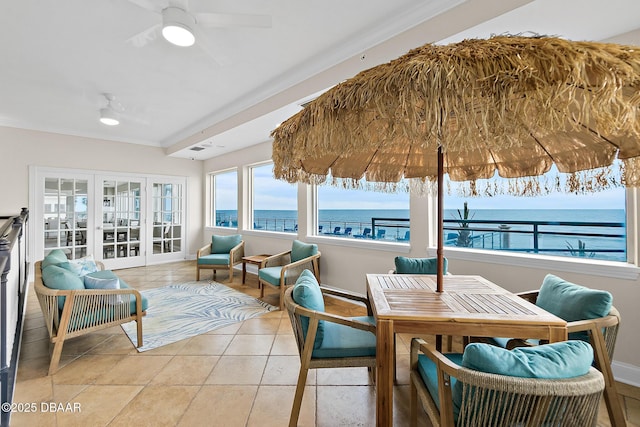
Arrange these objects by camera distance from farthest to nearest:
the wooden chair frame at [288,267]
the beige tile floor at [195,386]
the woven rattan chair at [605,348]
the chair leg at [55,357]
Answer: the wooden chair frame at [288,267] < the chair leg at [55,357] < the beige tile floor at [195,386] < the woven rattan chair at [605,348]

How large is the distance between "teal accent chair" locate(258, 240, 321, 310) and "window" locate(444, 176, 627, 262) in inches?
67.6

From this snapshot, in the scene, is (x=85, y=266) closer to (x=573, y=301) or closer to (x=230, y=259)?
(x=230, y=259)

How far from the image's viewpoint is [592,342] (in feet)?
4.66

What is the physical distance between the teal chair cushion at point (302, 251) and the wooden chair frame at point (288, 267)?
0.27 feet

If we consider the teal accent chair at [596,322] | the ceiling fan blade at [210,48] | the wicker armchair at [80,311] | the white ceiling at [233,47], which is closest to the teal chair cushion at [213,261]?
the white ceiling at [233,47]

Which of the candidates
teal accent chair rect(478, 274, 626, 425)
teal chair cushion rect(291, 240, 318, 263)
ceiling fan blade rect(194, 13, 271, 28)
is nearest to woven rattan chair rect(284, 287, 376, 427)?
teal accent chair rect(478, 274, 626, 425)

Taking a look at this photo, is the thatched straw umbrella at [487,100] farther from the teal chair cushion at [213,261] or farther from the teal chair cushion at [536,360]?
the teal chair cushion at [213,261]

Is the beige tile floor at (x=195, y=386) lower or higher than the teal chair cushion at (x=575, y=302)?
lower

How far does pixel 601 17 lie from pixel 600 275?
1763 millimetres

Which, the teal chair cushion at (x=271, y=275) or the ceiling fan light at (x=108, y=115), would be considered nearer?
the teal chair cushion at (x=271, y=275)

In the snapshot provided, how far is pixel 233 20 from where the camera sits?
190 centimetres

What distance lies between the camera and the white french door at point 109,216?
16.2 ft

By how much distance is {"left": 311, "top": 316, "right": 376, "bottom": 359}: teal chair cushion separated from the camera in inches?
60.4

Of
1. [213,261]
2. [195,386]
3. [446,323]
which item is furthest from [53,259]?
[446,323]
